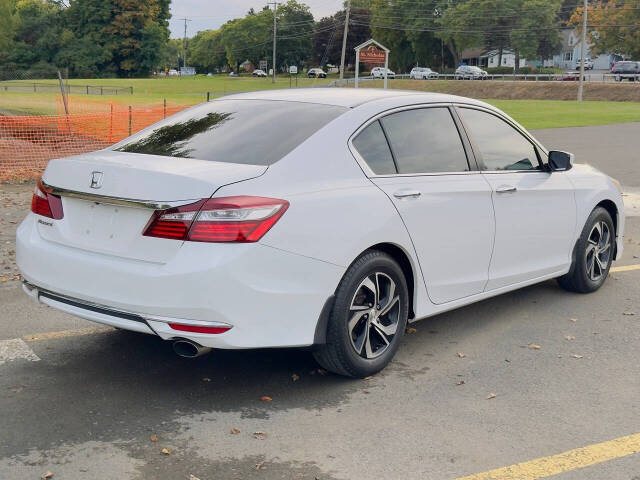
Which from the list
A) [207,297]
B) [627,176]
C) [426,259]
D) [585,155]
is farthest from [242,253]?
[585,155]

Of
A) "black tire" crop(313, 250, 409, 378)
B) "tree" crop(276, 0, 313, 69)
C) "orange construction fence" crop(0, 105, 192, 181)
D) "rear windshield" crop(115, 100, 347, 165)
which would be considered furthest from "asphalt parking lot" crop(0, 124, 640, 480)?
"tree" crop(276, 0, 313, 69)

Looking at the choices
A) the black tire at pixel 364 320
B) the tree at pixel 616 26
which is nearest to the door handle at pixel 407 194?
the black tire at pixel 364 320

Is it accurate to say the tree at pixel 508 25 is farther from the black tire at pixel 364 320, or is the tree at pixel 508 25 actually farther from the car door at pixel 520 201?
the black tire at pixel 364 320

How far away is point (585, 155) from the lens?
19266mm

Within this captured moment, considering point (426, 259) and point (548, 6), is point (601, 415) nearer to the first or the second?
point (426, 259)

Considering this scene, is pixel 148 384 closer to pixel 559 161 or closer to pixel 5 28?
pixel 559 161

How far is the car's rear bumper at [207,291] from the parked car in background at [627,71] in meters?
70.1

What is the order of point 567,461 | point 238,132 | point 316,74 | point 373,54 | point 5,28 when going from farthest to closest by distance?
point 316,74
point 5,28
point 373,54
point 238,132
point 567,461

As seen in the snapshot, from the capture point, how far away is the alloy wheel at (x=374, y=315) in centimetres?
458

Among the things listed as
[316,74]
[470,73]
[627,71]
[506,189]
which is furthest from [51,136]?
[316,74]

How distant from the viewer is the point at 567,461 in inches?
147

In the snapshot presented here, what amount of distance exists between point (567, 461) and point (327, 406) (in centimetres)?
125

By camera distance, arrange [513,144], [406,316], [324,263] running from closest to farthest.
Result: 1. [324,263]
2. [406,316]
3. [513,144]

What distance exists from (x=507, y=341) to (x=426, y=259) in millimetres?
1050
